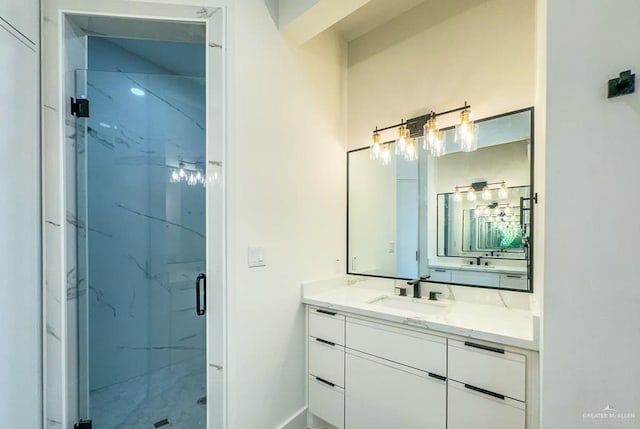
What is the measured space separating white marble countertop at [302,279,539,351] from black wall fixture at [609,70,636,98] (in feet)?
2.88

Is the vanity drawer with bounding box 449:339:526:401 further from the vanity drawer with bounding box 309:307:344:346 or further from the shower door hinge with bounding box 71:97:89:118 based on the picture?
the shower door hinge with bounding box 71:97:89:118

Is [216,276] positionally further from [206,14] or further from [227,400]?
[206,14]

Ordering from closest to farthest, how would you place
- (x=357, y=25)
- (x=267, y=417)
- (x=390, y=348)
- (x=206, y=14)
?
(x=206, y=14), (x=390, y=348), (x=267, y=417), (x=357, y=25)

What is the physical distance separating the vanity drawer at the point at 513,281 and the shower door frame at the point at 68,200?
1.66m

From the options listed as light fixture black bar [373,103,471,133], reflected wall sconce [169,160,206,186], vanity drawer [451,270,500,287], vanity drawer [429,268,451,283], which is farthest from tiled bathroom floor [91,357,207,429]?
light fixture black bar [373,103,471,133]

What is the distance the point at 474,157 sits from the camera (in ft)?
6.13

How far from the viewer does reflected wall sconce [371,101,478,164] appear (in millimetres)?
1829

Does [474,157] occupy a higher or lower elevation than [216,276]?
higher

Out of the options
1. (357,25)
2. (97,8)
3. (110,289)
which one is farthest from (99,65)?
(357,25)

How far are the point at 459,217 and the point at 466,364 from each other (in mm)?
954
